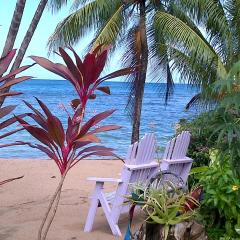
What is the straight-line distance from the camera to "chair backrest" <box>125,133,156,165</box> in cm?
450

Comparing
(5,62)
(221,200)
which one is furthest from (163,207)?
(5,62)

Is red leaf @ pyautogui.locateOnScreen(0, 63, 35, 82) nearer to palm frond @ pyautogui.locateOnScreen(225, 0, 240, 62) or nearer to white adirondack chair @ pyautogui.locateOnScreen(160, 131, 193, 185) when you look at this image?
white adirondack chair @ pyautogui.locateOnScreen(160, 131, 193, 185)

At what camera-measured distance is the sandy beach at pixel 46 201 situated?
4.54 metres

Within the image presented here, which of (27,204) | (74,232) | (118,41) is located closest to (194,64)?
(118,41)

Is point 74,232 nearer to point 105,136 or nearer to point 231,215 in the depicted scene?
point 231,215

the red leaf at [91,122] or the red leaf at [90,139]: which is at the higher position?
the red leaf at [91,122]

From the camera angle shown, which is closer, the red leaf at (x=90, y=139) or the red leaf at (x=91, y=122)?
the red leaf at (x=90, y=139)

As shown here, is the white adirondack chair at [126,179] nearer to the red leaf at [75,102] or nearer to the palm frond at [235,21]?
the red leaf at [75,102]

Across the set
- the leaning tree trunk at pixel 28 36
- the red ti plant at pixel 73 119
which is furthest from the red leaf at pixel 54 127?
the leaning tree trunk at pixel 28 36

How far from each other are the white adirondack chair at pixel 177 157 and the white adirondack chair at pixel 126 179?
0.18 metres

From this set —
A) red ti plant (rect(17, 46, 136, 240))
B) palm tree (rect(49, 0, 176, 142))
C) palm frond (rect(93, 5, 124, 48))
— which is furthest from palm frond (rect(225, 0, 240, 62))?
red ti plant (rect(17, 46, 136, 240))

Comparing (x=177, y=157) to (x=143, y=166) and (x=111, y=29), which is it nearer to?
(x=143, y=166)

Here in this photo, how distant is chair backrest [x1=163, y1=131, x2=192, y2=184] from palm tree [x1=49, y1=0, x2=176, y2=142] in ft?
19.5

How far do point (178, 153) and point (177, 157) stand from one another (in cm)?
5
